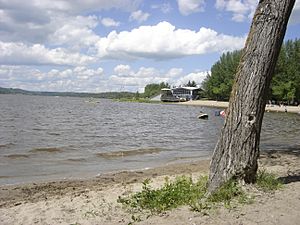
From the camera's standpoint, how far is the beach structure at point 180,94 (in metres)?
163

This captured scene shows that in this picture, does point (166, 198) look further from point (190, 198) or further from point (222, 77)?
point (222, 77)

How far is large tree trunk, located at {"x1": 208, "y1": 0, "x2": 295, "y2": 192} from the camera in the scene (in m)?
7.10

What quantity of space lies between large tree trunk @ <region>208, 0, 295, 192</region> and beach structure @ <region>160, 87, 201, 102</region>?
501ft

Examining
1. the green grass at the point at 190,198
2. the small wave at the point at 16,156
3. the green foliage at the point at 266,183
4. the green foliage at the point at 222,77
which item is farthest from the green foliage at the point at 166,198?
the green foliage at the point at 222,77

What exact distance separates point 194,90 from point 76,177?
6168 inches

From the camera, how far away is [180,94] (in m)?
172

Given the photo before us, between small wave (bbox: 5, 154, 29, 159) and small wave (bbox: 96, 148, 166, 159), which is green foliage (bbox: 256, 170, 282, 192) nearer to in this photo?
small wave (bbox: 96, 148, 166, 159)

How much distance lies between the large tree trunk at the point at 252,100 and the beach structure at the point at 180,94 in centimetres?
15257

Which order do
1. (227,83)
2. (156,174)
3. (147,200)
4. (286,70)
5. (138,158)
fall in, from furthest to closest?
(227,83)
(286,70)
(138,158)
(156,174)
(147,200)

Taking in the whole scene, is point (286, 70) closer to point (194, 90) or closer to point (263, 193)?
point (194, 90)

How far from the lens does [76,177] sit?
1366 cm

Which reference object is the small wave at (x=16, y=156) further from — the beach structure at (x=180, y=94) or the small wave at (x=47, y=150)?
the beach structure at (x=180, y=94)

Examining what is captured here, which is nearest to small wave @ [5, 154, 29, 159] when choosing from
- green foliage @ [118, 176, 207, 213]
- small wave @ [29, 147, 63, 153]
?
small wave @ [29, 147, 63, 153]

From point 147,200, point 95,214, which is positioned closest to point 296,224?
point 147,200
